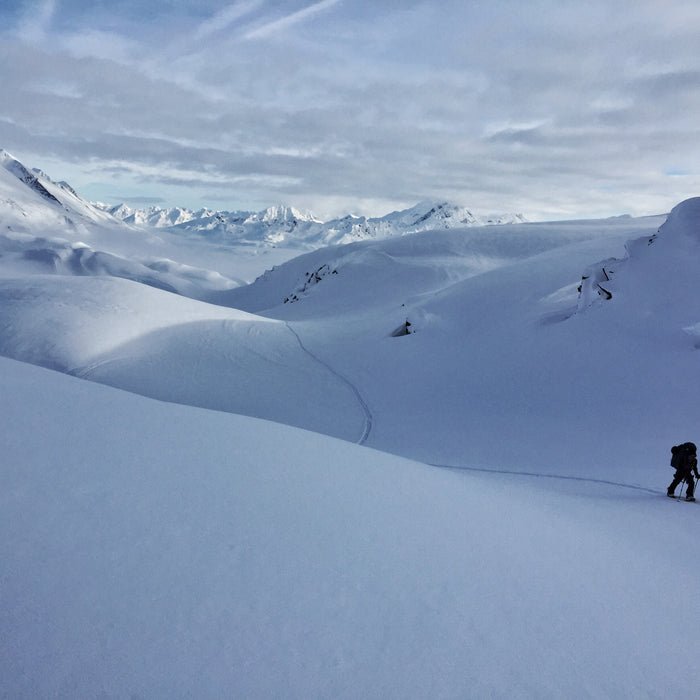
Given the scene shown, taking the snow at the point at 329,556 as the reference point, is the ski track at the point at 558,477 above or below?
below

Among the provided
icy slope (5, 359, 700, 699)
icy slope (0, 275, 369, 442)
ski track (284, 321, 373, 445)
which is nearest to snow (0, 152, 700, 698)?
icy slope (5, 359, 700, 699)

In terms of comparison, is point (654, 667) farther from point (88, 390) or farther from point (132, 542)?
point (88, 390)

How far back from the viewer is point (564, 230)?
58.1 m

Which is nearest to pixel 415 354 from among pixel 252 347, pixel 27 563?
pixel 252 347

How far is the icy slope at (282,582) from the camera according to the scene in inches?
99.7

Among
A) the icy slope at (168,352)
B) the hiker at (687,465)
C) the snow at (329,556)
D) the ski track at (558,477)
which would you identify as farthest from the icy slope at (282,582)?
the icy slope at (168,352)

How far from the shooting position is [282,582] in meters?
3.19

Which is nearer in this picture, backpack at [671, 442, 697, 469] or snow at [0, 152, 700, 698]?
snow at [0, 152, 700, 698]

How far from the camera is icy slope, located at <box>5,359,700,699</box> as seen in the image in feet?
8.31

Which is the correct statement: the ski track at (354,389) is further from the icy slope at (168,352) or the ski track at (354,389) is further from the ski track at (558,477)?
the ski track at (558,477)

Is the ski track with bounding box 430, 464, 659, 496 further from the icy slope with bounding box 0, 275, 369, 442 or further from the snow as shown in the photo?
the icy slope with bounding box 0, 275, 369, 442

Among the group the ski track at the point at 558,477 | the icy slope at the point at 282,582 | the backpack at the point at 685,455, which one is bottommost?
the ski track at the point at 558,477

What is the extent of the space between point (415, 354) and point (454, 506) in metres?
15.7

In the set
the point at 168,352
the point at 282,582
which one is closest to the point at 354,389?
A: the point at 168,352
